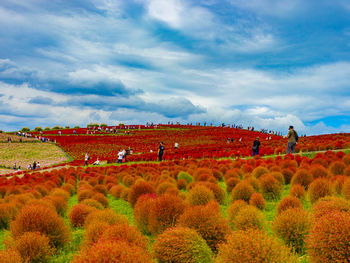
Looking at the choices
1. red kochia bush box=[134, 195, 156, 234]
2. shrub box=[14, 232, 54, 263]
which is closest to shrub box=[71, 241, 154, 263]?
shrub box=[14, 232, 54, 263]

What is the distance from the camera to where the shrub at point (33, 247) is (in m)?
5.29

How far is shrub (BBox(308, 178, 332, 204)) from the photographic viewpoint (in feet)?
25.3

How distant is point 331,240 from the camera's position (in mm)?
3945

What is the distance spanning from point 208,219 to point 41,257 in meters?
3.56

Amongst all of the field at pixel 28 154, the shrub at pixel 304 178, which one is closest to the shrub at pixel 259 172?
the shrub at pixel 304 178

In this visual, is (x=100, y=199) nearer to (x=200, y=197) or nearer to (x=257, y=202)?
(x=200, y=197)

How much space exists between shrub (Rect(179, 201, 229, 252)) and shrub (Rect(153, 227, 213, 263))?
0.66 meters

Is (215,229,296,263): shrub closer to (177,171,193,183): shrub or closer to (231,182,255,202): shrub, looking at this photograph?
(231,182,255,202): shrub

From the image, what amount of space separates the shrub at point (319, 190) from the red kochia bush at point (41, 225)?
22.8 feet

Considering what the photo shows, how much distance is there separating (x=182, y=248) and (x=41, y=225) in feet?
12.4

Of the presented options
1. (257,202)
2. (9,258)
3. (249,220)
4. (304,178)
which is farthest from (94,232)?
(304,178)

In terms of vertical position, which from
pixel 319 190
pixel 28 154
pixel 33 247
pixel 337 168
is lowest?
pixel 28 154

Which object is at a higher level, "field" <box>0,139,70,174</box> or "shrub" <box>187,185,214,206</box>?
"shrub" <box>187,185,214,206</box>

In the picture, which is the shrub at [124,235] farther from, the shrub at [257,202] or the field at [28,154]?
→ the field at [28,154]
